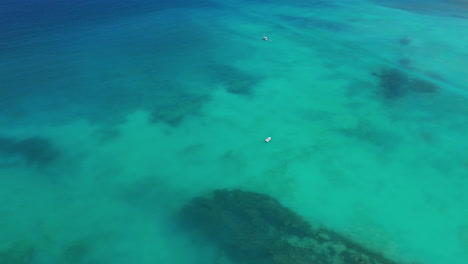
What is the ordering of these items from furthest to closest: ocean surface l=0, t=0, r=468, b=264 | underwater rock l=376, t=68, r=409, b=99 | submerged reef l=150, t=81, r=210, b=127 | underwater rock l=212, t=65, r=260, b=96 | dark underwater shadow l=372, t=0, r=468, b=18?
1. dark underwater shadow l=372, t=0, r=468, b=18
2. underwater rock l=212, t=65, r=260, b=96
3. underwater rock l=376, t=68, r=409, b=99
4. submerged reef l=150, t=81, r=210, b=127
5. ocean surface l=0, t=0, r=468, b=264

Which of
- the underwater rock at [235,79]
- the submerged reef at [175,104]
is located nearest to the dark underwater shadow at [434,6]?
the underwater rock at [235,79]

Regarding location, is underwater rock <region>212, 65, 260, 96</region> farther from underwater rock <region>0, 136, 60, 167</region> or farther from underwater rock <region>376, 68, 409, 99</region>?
underwater rock <region>0, 136, 60, 167</region>

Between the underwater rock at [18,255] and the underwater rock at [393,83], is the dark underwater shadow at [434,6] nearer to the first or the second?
the underwater rock at [393,83]

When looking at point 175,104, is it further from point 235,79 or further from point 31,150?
point 31,150

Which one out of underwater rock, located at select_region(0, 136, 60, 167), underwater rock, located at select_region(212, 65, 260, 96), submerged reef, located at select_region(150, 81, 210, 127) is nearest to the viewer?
underwater rock, located at select_region(0, 136, 60, 167)

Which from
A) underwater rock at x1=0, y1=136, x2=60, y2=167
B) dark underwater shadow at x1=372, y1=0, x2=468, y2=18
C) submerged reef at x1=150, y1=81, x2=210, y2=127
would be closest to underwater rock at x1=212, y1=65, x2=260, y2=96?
submerged reef at x1=150, y1=81, x2=210, y2=127

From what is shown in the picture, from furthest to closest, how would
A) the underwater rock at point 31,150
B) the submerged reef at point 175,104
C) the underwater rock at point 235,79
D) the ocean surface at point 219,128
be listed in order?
the underwater rock at point 235,79 → the submerged reef at point 175,104 → the underwater rock at point 31,150 → the ocean surface at point 219,128

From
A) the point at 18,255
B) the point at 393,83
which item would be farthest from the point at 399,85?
the point at 18,255
